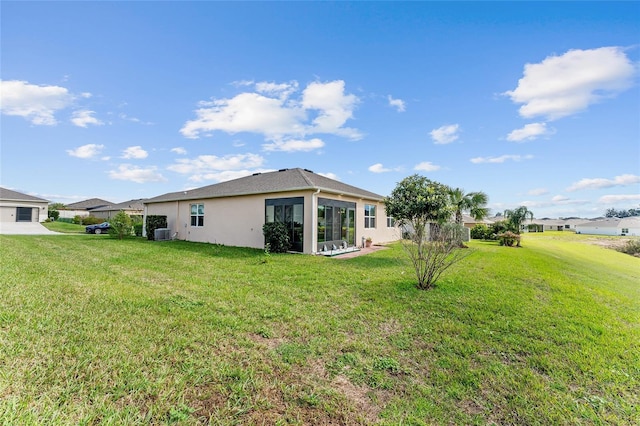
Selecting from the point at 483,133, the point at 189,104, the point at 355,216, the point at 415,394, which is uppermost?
the point at 189,104

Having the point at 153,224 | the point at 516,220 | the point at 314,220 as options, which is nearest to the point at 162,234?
the point at 153,224

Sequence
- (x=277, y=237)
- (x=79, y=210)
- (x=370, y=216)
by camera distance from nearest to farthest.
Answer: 1. (x=277, y=237)
2. (x=370, y=216)
3. (x=79, y=210)

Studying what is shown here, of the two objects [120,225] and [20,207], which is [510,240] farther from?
[20,207]

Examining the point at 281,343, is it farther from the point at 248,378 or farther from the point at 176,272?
the point at 176,272

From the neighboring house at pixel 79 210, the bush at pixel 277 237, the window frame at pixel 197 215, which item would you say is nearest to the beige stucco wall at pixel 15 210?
the neighboring house at pixel 79 210

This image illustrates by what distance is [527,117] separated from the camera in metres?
12.4

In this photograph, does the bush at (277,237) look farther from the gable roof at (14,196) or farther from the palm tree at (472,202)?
the gable roof at (14,196)

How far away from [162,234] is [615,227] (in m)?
83.6

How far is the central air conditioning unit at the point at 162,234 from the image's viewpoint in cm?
1741

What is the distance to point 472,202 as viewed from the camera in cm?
1872

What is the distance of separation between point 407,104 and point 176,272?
12966 millimetres

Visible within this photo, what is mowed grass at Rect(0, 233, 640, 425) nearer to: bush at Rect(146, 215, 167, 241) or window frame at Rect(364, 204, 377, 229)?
window frame at Rect(364, 204, 377, 229)

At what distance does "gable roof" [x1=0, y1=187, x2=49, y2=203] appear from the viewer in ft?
101

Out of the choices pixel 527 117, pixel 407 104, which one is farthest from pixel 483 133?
pixel 407 104
